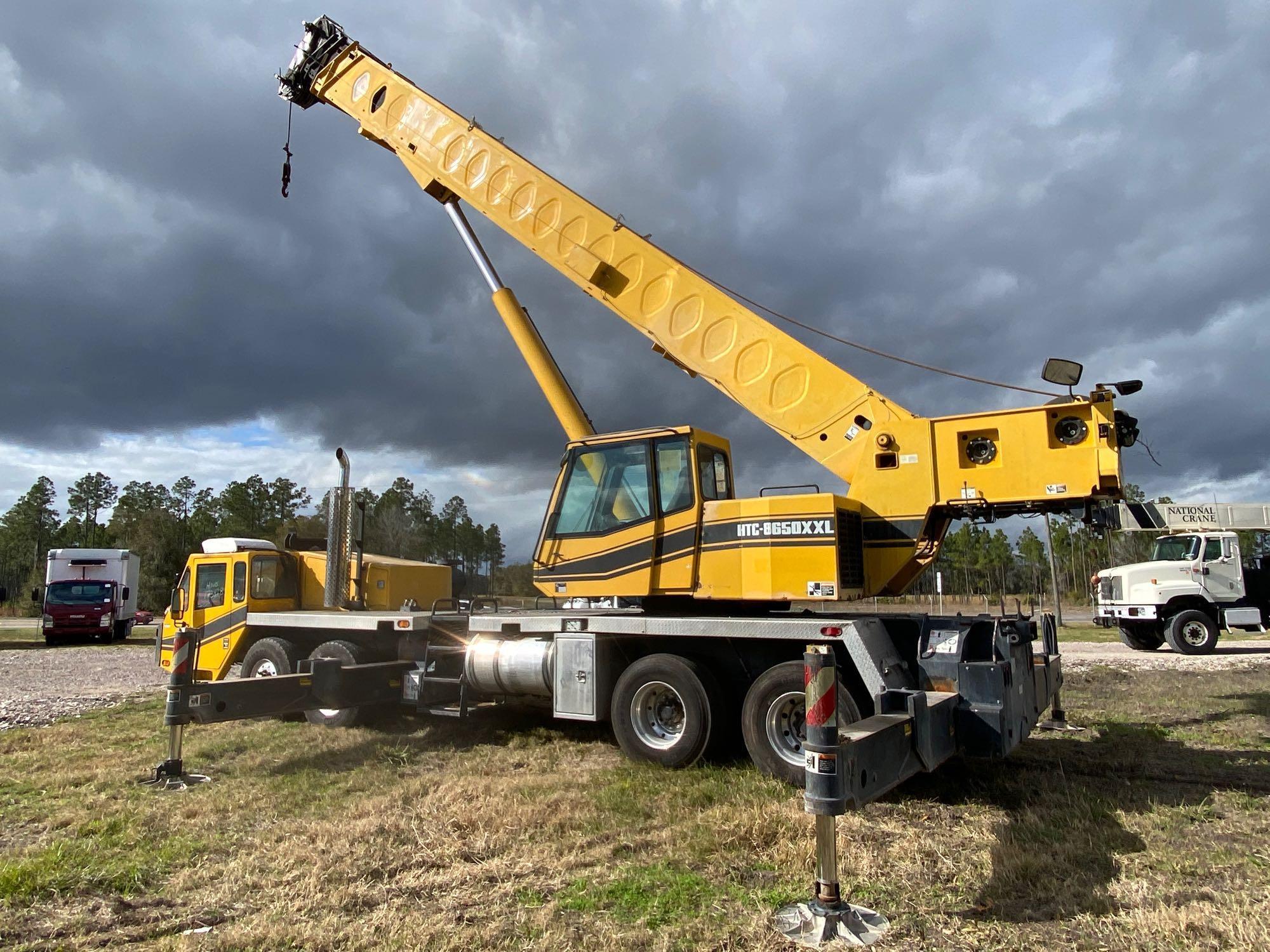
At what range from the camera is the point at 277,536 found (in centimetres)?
6388

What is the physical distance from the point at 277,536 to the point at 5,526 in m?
45.8

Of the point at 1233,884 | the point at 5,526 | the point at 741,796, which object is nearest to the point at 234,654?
the point at 741,796

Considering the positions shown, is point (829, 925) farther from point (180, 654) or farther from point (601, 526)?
point (180, 654)

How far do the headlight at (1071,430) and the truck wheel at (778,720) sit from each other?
273 centimetres

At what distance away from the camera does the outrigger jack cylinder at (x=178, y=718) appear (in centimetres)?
684

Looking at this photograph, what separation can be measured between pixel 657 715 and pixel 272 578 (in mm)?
5954

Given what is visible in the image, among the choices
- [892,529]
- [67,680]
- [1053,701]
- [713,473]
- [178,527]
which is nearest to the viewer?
[892,529]

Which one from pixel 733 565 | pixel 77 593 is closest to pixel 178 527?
pixel 77 593

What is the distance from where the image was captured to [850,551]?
7.10m

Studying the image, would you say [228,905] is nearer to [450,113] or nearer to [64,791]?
[64,791]

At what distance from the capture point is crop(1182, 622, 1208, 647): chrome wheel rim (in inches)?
755

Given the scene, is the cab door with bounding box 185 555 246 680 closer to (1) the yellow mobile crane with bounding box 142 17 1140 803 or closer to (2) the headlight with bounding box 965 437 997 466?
(1) the yellow mobile crane with bounding box 142 17 1140 803

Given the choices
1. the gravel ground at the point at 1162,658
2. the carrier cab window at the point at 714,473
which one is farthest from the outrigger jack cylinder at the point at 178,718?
the gravel ground at the point at 1162,658

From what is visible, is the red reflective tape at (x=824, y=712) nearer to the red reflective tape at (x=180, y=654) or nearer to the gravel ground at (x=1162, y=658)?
the red reflective tape at (x=180, y=654)
